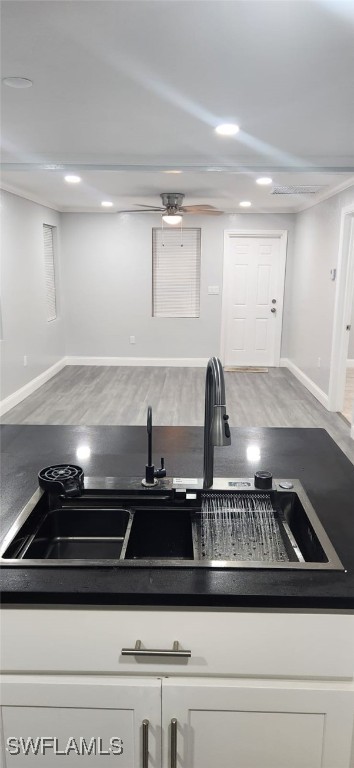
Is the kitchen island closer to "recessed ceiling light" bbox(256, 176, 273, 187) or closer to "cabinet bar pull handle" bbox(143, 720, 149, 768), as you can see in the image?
"cabinet bar pull handle" bbox(143, 720, 149, 768)

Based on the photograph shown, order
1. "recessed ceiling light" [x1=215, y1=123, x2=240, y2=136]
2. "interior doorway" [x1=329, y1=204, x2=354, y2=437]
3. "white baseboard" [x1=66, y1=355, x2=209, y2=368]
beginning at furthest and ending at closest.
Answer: "white baseboard" [x1=66, y1=355, x2=209, y2=368] → "interior doorway" [x1=329, y1=204, x2=354, y2=437] → "recessed ceiling light" [x1=215, y1=123, x2=240, y2=136]

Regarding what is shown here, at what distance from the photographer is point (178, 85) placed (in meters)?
2.43

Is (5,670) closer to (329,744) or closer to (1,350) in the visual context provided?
(329,744)

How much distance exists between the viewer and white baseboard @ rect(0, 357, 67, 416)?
5.66 meters

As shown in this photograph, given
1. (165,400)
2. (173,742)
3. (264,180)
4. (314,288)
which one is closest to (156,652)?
(173,742)

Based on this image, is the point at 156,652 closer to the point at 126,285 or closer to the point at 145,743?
the point at 145,743

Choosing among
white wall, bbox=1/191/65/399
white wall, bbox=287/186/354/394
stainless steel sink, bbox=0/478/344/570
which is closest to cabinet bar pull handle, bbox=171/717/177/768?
stainless steel sink, bbox=0/478/344/570

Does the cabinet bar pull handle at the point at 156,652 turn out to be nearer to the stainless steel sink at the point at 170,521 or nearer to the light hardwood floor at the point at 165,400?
the stainless steel sink at the point at 170,521

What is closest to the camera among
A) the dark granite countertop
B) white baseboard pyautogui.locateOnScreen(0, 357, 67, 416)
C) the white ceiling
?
the dark granite countertop

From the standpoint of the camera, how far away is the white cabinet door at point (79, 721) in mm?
1123

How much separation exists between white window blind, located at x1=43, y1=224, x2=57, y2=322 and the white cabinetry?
6.50 m

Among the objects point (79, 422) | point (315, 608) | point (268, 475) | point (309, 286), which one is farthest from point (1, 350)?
point (315, 608)

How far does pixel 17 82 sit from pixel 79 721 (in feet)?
8.56

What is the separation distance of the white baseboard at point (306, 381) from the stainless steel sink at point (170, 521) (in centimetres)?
452
